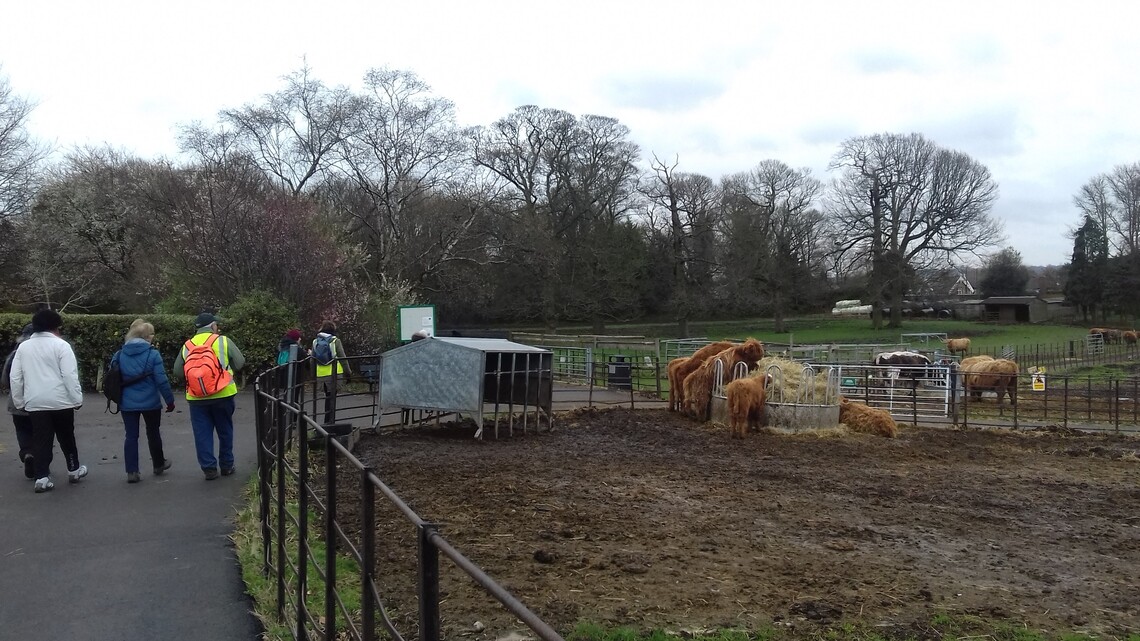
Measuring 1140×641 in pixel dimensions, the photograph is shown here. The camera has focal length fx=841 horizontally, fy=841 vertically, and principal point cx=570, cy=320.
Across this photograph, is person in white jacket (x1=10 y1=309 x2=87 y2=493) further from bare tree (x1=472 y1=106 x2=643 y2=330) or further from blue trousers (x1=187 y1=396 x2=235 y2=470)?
bare tree (x1=472 y1=106 x2=643 y2=330)

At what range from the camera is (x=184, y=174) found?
30562 mm

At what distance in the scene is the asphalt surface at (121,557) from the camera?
4.64m

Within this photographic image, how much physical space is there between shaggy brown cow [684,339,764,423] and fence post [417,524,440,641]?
1443 centimetres

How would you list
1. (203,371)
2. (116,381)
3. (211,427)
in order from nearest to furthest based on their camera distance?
(116,381)
(203,371)
(211,427)

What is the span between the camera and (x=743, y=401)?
14.5m

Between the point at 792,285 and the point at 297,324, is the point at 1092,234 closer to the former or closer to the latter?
the point at 792,285

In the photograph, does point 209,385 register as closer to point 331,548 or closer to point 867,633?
point 331,548

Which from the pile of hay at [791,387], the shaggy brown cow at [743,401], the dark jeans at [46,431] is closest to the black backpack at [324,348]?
the dark jeans at [46,431]

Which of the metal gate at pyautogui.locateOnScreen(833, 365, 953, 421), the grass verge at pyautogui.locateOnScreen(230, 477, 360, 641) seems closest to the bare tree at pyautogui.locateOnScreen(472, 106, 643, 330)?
the metal gate at pyautogui.locateOnScreen(833, 365, 953, 421)

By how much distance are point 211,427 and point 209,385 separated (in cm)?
53

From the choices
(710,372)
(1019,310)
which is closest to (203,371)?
(710,372)

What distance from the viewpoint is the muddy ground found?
5355 millimetres

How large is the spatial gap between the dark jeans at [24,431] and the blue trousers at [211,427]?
1.60 m

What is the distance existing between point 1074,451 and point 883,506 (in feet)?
22.0
